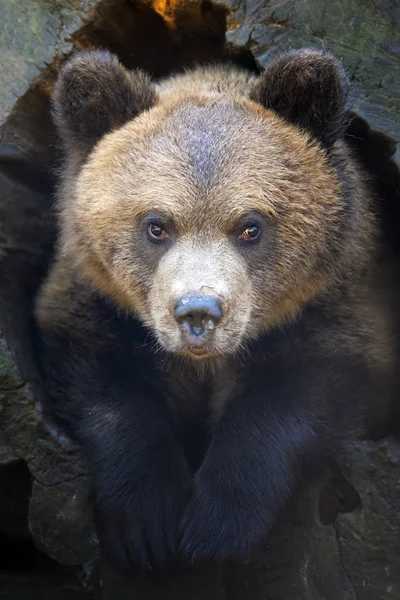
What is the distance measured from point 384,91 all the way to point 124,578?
10.5ft

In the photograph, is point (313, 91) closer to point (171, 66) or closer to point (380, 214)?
point (380, 214)

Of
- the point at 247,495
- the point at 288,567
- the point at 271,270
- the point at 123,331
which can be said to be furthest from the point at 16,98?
the point at 288,567

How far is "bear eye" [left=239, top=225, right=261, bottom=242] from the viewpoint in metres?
4.18

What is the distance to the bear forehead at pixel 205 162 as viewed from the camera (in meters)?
4.08

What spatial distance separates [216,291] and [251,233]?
552mm

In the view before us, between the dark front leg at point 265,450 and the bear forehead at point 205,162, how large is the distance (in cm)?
108

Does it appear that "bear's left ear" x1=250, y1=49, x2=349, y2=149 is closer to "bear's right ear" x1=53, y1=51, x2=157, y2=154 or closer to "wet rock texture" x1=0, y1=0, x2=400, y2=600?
"wet rock texture" x1=0, y1=0, x2=400, y2=600

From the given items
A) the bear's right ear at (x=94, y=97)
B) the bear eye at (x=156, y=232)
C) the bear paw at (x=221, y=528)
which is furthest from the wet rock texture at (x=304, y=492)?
the bear eye at (x=156, y=232)

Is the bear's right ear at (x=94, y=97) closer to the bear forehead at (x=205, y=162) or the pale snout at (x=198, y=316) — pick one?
the bear forehead at (x=205, y=162)

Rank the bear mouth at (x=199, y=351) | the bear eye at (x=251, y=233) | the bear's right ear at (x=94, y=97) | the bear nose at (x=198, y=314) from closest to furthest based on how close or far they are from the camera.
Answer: the bear nose at (x=198, y=314)
the bear mouth at (x=199, y=351)
the bear eye at (x=251, y=233)
the bear's right ear at (x=94, y=97)

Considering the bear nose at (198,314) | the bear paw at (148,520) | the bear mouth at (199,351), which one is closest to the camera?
the bear nose at (198,314)

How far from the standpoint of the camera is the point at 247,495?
4.43 metres

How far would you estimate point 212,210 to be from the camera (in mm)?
4051

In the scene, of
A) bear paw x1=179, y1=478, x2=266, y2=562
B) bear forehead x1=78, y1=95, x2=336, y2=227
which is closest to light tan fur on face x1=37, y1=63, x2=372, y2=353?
bear forehead x1=78, y1=95, x2=336, y2=227
